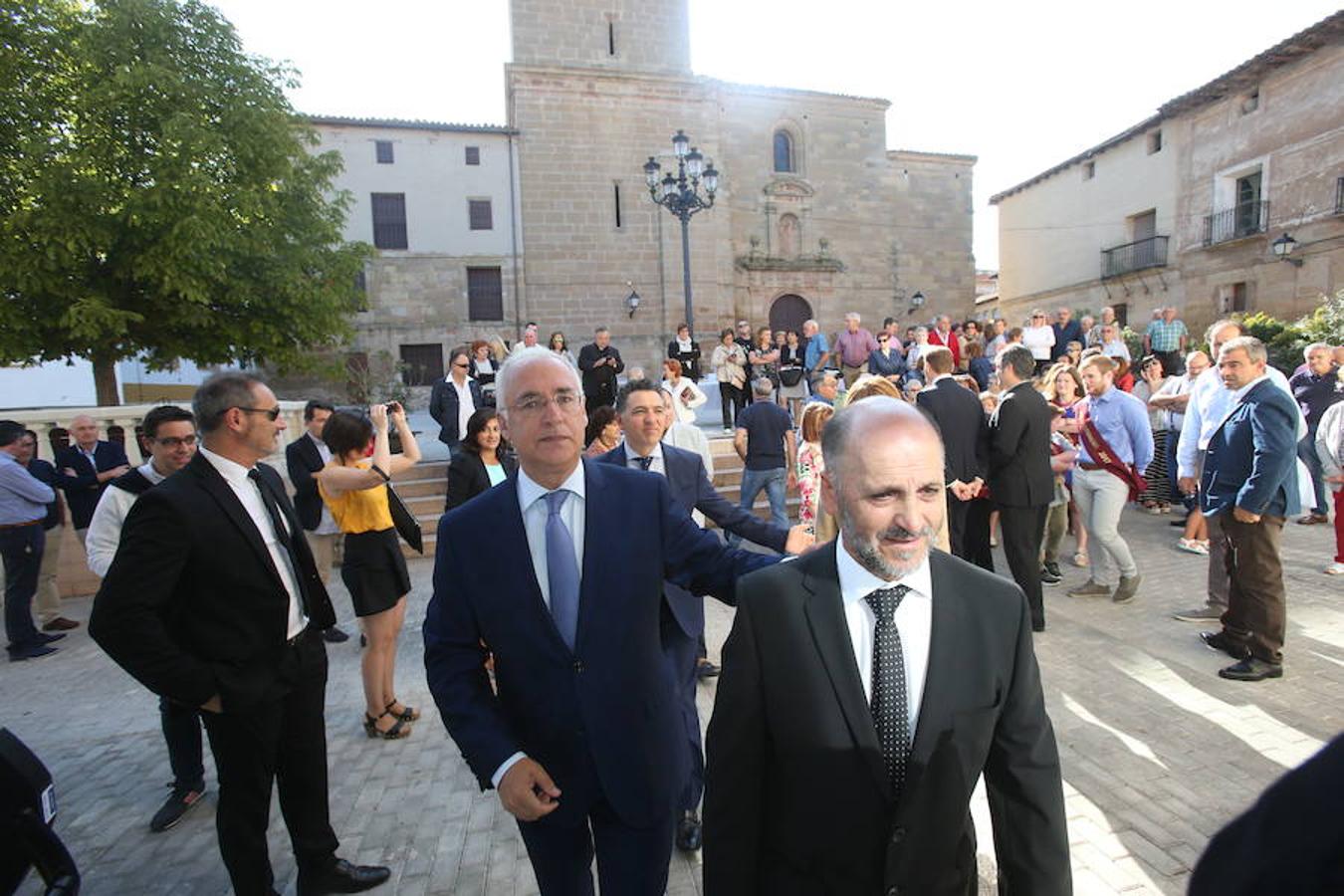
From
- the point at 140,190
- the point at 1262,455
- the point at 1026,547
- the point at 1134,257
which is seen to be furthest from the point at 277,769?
the point at 1134,257

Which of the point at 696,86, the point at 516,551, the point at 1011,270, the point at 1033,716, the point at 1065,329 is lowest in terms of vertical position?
the point at 1033,716

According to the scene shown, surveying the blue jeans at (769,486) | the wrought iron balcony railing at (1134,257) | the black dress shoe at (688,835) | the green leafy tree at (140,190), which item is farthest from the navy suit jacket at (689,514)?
the wrought iron balcony railing at (1134,257)

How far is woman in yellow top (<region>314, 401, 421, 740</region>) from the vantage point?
4.40 m

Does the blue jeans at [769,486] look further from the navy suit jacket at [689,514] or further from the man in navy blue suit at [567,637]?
the man in navy blue suit at [567,637]

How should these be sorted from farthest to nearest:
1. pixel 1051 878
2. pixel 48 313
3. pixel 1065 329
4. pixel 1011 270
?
pixel 1011 270, pixel 48 313, pixel 1065 329, pixel 1051 878

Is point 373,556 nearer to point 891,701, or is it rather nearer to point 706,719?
point 706,719

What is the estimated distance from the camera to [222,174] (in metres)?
17.0

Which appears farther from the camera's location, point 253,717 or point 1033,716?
point 253,717

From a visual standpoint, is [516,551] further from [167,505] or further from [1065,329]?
[1065,329]

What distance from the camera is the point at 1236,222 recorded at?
23.1m

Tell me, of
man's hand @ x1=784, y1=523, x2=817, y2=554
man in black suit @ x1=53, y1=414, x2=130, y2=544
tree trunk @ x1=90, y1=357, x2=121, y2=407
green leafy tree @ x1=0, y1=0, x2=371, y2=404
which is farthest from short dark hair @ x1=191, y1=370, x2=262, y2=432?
tree trunk @ x1=90, y1=357, x2=121, y2=407

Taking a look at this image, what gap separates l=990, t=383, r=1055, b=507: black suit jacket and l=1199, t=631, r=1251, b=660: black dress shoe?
148 centimetres

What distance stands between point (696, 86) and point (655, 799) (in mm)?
28043

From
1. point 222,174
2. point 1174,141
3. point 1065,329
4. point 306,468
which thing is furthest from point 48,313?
point 1174,141
